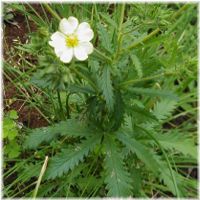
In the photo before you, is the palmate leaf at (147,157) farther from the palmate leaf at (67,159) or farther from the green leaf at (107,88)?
the green leaf at (107,88)

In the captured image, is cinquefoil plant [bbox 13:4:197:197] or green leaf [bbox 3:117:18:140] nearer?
A: cinquefoil plant [bbox 13:4:197:197]

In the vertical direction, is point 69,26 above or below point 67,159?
above

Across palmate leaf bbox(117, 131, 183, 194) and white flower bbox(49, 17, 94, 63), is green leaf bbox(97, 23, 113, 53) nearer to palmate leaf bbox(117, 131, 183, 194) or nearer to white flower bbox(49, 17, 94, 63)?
white flower bbox(49, 17, 94, 63)

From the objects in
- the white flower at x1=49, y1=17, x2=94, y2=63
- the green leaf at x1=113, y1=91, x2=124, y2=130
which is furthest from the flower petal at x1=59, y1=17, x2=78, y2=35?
the green leaf at x1=113, y1=91, x2=124, y2=130

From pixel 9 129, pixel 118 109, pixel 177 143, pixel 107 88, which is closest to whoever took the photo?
pixel 107 88

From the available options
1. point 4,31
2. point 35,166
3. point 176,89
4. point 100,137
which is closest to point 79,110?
point 100,137

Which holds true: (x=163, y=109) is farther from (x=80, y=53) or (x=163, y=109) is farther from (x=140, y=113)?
(x=80, y=53)

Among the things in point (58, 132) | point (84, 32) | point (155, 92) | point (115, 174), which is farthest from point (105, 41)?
point (115, 174)
